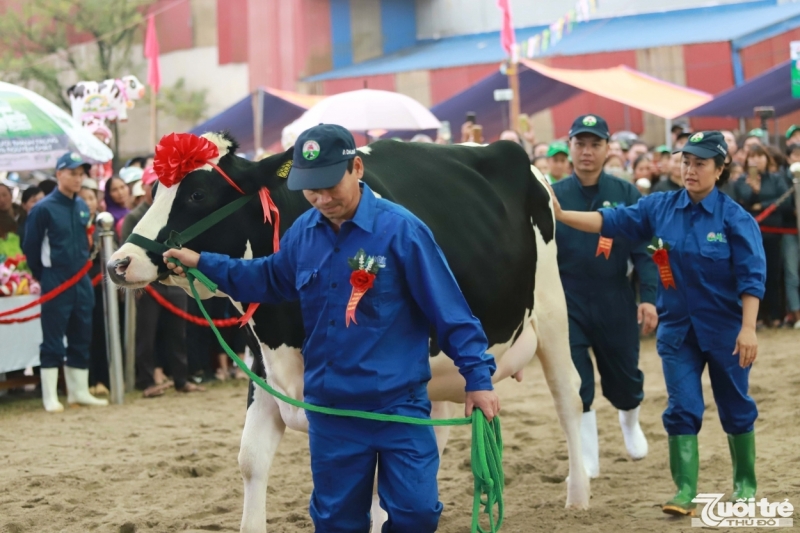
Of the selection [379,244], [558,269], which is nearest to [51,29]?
[558,269]

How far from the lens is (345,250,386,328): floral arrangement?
3504 millimetres

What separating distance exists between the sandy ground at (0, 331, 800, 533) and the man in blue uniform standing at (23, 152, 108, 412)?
0.35m

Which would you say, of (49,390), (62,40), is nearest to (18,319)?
(49,390)

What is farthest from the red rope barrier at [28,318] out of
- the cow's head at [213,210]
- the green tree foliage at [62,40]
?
the green tree foliage at [62,40]

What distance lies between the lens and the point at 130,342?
962 cm

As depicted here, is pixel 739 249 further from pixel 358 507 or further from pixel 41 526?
pixel 41 526

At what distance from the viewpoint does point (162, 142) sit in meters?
4.21

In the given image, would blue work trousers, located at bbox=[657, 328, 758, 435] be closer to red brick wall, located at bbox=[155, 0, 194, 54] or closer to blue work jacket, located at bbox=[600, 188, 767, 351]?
blue work jacket, located at bbox=[600, 188, 767, 351]

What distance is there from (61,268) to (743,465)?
5.94m

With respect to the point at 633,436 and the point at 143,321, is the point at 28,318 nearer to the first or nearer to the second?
the point at 143,321

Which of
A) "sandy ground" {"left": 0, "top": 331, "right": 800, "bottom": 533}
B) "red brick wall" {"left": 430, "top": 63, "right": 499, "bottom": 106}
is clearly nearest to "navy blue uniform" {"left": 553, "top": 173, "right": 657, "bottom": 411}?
"sandy ground" {"left": 0, "top": 331, "right": 800, "bottom": 533}

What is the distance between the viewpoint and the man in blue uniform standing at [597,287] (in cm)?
615

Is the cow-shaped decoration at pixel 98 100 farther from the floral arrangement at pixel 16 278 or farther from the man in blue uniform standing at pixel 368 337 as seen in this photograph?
the man in blue uniform standing at pixel 368 337

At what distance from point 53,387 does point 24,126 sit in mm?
2297
